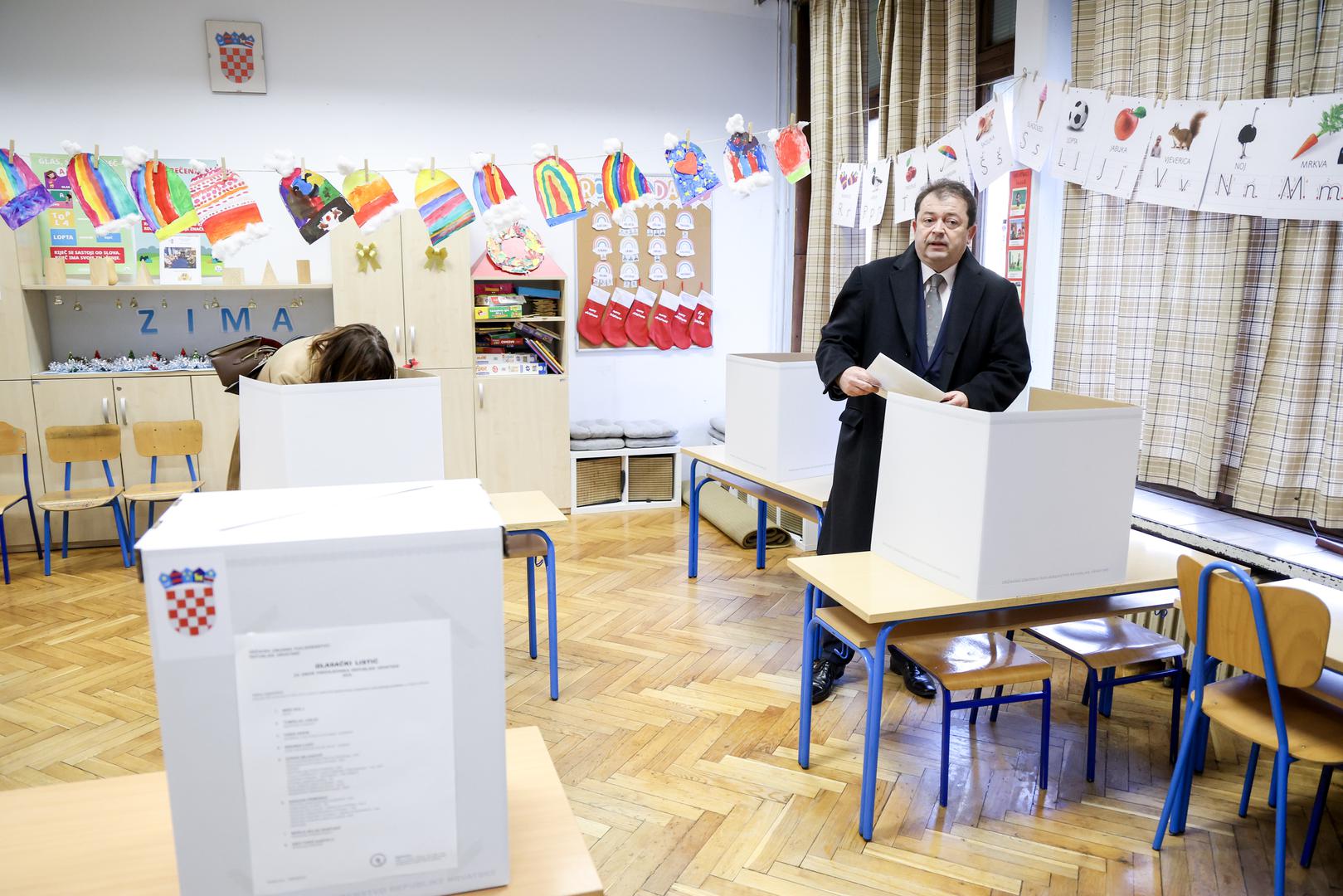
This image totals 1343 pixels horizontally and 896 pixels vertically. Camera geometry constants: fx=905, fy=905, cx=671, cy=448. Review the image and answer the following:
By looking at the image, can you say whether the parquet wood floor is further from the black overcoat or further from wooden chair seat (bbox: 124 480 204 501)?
the black overcoat

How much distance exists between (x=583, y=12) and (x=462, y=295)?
2.00 metres

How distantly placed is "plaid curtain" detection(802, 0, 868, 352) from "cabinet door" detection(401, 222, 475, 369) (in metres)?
2.01

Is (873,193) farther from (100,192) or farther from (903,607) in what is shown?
Result: (100,192)

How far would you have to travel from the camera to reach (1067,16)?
3.82 metres

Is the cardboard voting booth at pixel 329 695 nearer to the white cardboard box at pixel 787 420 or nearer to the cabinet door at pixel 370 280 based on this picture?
the white cardboard box at pixel 787 420

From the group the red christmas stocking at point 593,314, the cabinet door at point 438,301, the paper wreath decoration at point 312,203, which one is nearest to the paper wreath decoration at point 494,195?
the paper wreath decoration at point 312,203

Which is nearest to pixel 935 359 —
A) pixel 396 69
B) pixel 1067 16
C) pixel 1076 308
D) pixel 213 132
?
pixel 1076 308

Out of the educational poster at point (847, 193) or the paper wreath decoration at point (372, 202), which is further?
the educational poster at point (847, 193)

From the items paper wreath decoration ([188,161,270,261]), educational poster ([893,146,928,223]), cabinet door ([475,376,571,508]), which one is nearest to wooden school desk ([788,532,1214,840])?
educational poster ([893,146,928,223])

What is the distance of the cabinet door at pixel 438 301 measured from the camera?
5.20 meters

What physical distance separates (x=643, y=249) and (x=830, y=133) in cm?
143

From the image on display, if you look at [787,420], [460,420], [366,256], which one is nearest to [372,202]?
[366,256]

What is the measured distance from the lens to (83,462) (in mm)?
4875

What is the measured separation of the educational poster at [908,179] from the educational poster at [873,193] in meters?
0.07
